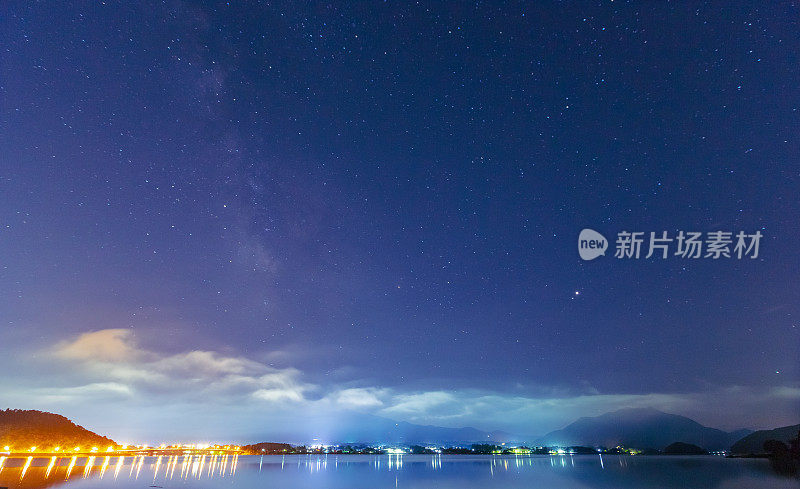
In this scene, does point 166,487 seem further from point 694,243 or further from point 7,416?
point 7,416

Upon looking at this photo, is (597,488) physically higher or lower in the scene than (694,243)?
lower

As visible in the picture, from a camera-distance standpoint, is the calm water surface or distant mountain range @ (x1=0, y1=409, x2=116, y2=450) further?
distant mountain range @ (x1=0, y1=409, x2=116, y2=450)

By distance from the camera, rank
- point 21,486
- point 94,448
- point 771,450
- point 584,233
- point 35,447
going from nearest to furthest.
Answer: point 584,233 < point 21,486 < point 35,447 < point 771,450 < point 94,448

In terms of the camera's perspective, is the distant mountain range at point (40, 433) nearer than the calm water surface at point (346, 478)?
No

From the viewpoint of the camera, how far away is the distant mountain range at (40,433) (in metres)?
134

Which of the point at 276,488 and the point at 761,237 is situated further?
the point at 276,488

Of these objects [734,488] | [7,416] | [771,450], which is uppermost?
[7,416]

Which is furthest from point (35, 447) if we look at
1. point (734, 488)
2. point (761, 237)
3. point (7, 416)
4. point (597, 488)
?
point (761, 237)

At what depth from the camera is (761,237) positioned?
20.1 metres

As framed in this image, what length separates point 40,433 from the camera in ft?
459

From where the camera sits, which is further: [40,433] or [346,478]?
[40,433]

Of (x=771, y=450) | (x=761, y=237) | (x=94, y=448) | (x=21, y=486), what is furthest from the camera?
(x=94, y=448)

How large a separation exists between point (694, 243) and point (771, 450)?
166663 millimetres

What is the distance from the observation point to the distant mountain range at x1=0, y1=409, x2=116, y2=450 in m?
134
